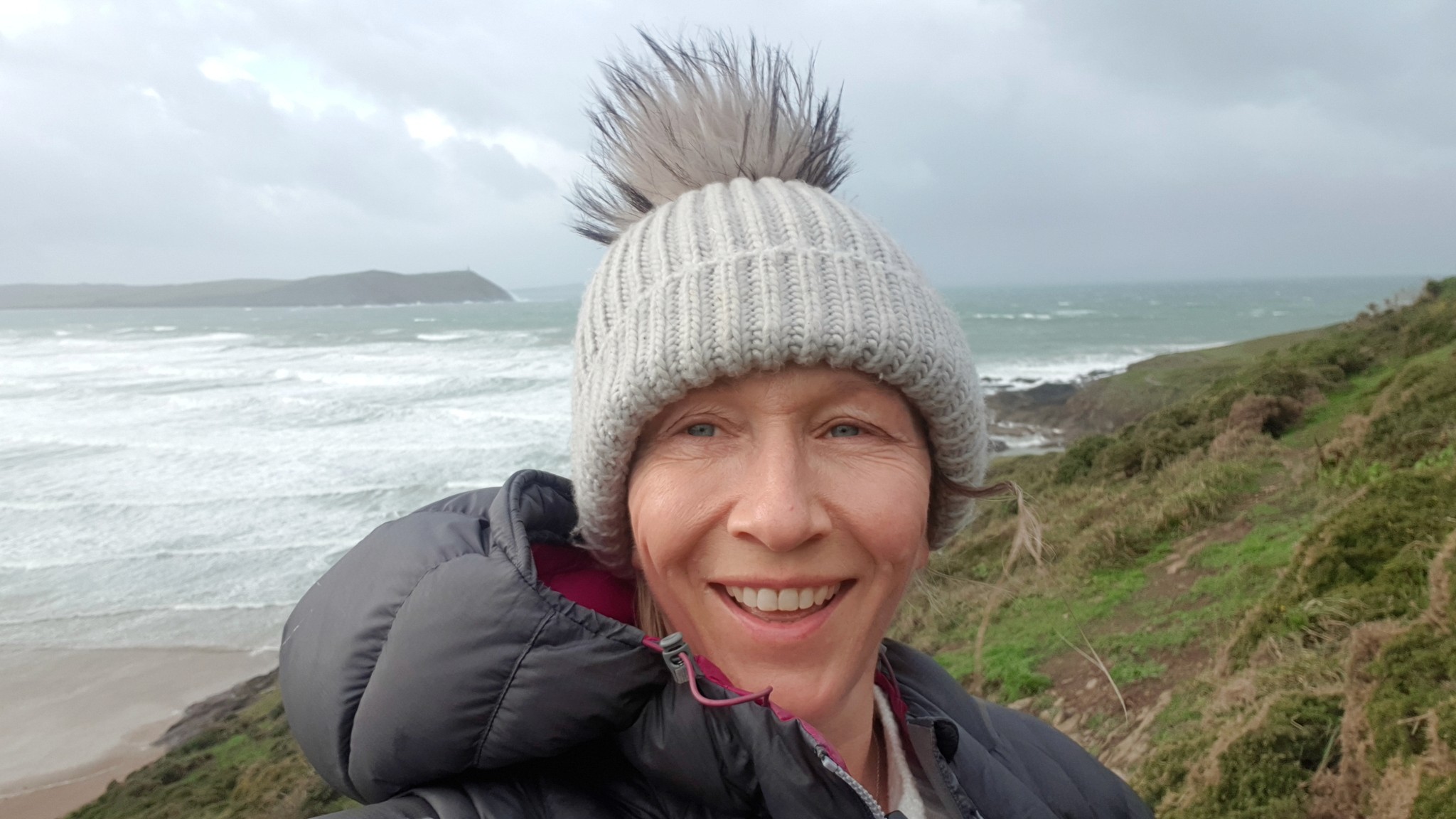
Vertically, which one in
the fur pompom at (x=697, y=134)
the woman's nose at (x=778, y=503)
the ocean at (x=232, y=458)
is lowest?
the ocean at (x=232, y=458)

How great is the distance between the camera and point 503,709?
1241 millimetres

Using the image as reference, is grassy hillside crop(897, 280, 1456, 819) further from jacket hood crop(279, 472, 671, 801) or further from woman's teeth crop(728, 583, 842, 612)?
jacket hood crop(279, 472, 671, 801)

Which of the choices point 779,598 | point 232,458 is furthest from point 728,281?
point 232,458

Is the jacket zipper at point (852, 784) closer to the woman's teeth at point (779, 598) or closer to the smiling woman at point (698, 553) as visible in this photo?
the smiling woman at point (698, 553)

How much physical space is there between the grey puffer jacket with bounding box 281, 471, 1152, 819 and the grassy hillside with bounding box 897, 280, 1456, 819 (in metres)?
0.95

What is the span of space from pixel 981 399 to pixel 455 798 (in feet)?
4.24

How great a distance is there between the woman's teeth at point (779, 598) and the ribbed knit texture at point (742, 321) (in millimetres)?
325

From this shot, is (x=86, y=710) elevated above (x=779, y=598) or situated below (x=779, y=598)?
below

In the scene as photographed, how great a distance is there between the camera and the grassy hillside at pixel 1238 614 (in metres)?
2.77

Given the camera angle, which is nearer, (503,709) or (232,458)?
(503,709)

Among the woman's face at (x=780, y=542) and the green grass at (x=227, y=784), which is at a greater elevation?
the woman's face at (x=780, y=542)

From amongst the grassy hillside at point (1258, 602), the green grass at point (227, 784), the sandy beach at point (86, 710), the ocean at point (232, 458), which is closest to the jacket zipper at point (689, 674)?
the grassy hillside at point (1258, 602)

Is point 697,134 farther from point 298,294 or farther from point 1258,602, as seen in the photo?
point 298,294

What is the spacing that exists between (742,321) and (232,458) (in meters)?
20.5
